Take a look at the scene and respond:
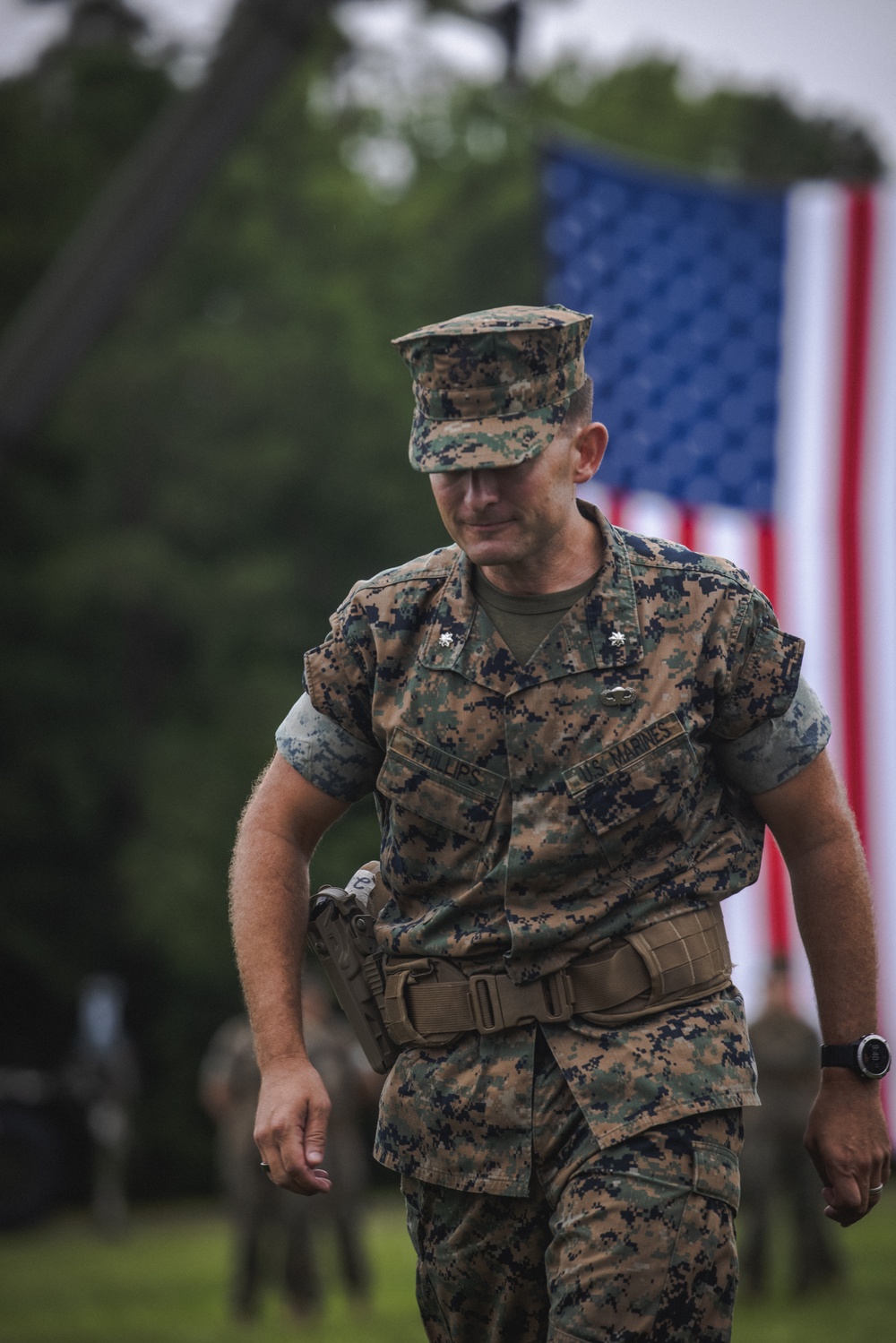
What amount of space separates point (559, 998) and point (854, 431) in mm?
5248

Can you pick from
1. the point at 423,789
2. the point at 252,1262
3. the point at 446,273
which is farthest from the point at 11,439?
the point at 446,273

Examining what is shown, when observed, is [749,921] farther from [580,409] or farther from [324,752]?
[580,409]

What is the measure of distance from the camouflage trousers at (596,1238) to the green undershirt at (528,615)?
2.17 feet

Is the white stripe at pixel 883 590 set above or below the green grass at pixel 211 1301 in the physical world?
above

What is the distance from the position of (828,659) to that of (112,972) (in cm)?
1975

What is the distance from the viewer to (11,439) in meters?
12.3

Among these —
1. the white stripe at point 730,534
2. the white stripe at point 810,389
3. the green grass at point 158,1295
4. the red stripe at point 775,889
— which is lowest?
the green grass at point 158,1295

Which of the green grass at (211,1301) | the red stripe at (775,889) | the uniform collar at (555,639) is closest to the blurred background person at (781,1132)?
the green grass at (211,1301)

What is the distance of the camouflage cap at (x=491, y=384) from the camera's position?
2.93 m

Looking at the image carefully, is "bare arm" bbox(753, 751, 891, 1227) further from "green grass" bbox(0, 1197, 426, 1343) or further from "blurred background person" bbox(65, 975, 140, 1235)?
"blurred background person" bbox(65, 975, 140, 1235)

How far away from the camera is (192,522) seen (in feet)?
84.7

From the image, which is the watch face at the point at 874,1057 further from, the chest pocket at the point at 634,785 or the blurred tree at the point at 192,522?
the blurred tree at the point at 192,522

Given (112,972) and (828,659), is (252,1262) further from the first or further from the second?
(112,972)

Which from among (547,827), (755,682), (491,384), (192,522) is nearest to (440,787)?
(547,827)
